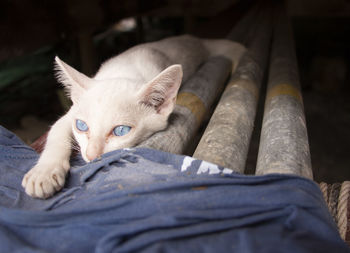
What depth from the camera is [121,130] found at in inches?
48.0

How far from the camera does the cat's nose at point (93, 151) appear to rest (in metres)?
1.12

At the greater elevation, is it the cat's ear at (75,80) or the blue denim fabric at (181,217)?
the cat's ear at (75,80)

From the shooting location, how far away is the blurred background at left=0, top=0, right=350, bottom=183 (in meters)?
2.85

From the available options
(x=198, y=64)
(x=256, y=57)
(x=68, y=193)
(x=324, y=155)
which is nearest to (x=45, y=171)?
(x=68, y=193)

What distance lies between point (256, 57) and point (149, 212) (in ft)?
5.74

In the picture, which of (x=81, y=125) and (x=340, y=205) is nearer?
(x=340, y=205)

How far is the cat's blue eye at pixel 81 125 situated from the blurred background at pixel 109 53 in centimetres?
105

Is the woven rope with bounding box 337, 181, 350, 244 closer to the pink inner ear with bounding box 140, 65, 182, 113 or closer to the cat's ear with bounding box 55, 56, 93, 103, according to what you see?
the pink inner ear with bounding box 140, 65, 182, 113

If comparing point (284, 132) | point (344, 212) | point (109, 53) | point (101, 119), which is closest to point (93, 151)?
→ point (101, 119)

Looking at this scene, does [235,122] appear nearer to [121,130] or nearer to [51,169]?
[121,130]

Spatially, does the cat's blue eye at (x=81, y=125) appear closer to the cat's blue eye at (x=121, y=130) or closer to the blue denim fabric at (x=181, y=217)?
the cat's blue eye at (x=121, y=130)

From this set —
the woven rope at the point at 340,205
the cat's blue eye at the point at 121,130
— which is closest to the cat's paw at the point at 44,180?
the cat's blue eye at the point at 121,130

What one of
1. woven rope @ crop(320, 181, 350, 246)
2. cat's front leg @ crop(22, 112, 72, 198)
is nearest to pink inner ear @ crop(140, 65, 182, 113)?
cat's front leg @ crop(22, 112, 72, 198)

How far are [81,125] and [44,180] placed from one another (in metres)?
0.32
